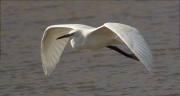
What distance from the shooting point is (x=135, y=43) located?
6367mm

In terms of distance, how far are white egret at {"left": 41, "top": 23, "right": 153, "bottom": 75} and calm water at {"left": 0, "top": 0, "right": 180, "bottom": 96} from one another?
55 centimetres

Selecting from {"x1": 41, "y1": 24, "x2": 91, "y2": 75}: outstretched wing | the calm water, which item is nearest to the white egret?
{"x1": 41, "y1": 24, "x2": 91, "y2": 75}: outstretched wing

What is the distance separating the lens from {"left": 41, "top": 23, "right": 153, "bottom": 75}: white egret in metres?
6.27

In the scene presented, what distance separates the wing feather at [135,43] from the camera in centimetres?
607

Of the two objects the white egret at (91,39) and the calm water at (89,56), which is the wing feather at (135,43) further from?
the calm water at (89,56)

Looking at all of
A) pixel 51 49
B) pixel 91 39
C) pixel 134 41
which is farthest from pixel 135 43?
pixel 51 49

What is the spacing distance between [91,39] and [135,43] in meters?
1.13

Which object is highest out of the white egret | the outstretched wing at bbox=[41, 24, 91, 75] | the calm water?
the white egret

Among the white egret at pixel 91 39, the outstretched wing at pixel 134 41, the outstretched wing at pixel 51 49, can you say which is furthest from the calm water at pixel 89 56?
the outstretched wing at pixel 134 41

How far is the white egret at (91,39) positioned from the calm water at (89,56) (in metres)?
0.55

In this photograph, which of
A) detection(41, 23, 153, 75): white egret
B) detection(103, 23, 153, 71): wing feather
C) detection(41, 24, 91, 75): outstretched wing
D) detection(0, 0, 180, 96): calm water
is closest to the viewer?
detection(103, 23, 153, 71): wing feather

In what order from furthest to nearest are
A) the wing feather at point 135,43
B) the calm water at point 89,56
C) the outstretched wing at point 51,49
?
1. the calm water at point 89,56
2. the outstretched wing at point 51,49
3. the wing feather at point 135,43

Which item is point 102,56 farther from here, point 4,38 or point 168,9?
point 168,9

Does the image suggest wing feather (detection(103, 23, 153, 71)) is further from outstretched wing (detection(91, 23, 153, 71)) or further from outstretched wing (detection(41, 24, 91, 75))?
outstretched wing (detection(41, 24, 91, 75))
